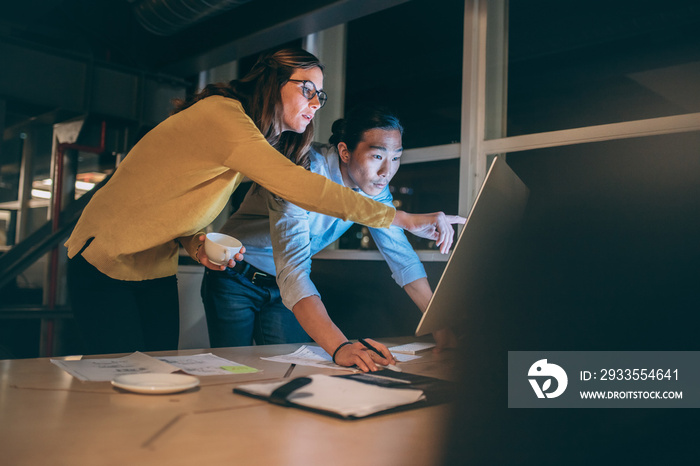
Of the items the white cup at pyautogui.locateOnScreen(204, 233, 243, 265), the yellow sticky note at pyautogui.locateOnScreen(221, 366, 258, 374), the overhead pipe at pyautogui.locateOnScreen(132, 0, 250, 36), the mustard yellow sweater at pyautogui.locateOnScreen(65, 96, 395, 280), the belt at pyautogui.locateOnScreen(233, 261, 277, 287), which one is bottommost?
the yellow sticky note at pyautogui.locateOnScreen(221, 366, 258, 374)

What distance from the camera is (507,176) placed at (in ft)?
3.29

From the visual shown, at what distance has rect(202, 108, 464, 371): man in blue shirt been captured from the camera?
4.39 feet

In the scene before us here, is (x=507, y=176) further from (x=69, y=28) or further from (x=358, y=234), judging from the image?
(x=69, y=28)

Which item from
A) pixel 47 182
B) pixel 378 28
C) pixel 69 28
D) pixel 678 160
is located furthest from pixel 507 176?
pixel 47 182

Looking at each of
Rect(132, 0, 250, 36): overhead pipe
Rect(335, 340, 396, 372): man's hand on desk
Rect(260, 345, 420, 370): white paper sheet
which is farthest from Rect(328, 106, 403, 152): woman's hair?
Rect(132, 0, 250, 36): overhead pipe

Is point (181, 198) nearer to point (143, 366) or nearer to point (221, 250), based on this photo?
point (221, 250)

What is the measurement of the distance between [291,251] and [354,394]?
2.11ft

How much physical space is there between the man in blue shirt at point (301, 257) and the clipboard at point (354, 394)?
252 mm

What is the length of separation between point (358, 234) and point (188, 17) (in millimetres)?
1785

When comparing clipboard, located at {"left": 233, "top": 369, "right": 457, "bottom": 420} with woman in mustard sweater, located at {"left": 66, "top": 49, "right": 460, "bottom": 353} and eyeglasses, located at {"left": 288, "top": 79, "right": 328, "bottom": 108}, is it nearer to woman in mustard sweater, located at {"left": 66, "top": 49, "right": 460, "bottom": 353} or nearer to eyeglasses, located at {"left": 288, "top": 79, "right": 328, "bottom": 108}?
woman in mustard sweater, located at {"left": 66, "top": 49, "right": 460, "bottom": 353}

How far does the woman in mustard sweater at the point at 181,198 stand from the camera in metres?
1.20

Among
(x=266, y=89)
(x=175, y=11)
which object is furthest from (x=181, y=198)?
(x=175, y=11)

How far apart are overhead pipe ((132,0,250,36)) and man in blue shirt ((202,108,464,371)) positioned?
1.58 metres

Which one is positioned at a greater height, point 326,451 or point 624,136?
point 624,136
